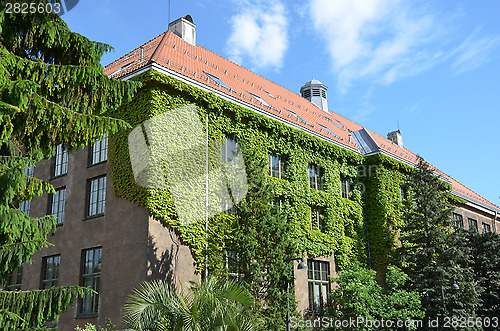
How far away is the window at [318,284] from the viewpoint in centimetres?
2348

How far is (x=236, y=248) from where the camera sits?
685 inches

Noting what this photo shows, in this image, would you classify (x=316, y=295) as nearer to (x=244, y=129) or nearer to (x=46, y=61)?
(x=244, y=129)

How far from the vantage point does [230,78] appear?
26.0 m

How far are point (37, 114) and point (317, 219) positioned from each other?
57.5ft

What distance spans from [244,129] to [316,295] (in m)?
8.98

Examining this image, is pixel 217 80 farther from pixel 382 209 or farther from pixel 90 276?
pixel 382 209

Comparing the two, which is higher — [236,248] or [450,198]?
[450,198]

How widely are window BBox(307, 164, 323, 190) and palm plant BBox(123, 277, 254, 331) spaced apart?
1264 cm

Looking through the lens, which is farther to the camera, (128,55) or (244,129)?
(128,55)

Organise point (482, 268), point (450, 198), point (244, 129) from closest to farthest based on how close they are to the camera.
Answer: point (244, 129) < point (482, 268) < point (450, 198)

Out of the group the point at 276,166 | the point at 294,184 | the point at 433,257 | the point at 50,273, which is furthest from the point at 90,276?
the point at 433,257

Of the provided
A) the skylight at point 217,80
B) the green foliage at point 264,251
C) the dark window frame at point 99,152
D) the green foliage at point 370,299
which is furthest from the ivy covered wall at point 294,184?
the green foliage at point 370,299

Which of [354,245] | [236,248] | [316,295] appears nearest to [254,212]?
[236,248]

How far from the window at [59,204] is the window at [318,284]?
11896 millimetres
